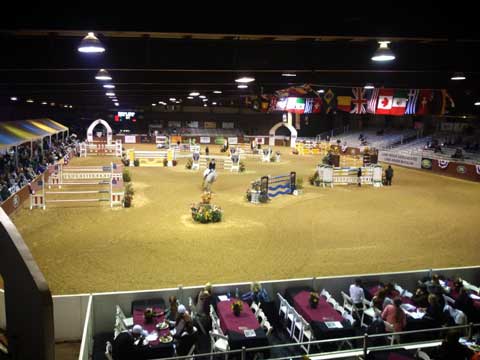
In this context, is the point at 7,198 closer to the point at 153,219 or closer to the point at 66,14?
the point at 153,219

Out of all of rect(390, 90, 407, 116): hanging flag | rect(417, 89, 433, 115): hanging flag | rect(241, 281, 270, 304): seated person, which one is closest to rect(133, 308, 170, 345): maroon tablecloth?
rect(241, 281, 270, 304): seated person

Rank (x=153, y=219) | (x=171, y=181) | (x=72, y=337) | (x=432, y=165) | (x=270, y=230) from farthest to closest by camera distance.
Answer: (x=432, y=165) < (x=171, y=181) < (x=153, y=219) < (x=270, y=230) < (x=72, y=337)

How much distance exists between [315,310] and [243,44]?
551 cm

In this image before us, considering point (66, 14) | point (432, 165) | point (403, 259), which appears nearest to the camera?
point (66, 14)

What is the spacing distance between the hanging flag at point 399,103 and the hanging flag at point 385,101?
29 centimetres

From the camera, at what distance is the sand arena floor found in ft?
39.0

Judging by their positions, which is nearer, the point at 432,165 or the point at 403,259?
the point at 403,259

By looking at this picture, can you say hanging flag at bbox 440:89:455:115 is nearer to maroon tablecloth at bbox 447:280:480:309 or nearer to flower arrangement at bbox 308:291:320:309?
maroon tablecloth at bbox 447:280:480:309

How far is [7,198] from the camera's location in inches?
688

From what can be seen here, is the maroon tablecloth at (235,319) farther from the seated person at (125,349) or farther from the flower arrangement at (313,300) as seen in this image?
the seated person at (125,349)

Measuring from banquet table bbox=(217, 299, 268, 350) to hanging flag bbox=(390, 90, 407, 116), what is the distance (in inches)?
1066

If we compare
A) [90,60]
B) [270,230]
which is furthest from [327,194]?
[90,60]

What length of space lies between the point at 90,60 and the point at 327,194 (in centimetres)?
1800

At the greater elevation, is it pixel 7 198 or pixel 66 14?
pixel 66 14
